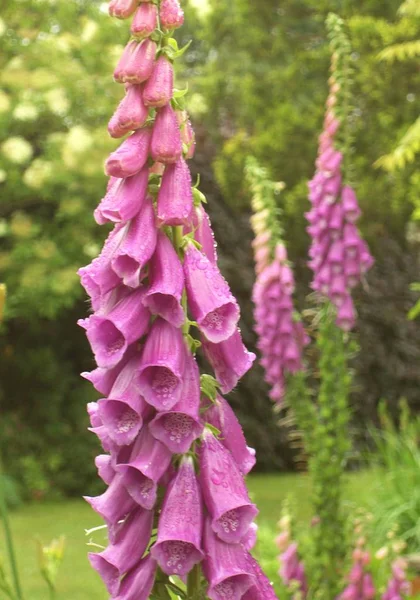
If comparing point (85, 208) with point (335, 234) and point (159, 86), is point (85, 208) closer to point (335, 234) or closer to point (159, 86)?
point (335, 234)

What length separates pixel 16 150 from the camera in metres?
9.41

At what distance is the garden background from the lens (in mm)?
9562

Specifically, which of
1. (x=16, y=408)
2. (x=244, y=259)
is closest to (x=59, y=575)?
(x=16, y=408)

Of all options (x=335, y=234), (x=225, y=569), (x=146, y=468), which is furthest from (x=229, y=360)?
(x=335, y=234)

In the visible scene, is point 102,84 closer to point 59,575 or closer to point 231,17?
point 59,575

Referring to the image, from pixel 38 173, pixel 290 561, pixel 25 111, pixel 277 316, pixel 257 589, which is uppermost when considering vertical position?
Answer: pixel 25 111

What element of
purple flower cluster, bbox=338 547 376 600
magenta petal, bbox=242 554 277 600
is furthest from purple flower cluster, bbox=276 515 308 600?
magenta petal, bbox=242 554 277 600

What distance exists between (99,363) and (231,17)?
1529 centimetres

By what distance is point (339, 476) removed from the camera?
4422mm

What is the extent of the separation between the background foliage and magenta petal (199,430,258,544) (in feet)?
25.2

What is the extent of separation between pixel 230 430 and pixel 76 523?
794 centimetres

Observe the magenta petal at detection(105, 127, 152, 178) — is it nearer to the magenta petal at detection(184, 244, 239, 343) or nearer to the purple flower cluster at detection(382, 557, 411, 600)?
the magenta petal at detection(184, 244, 239, 343)

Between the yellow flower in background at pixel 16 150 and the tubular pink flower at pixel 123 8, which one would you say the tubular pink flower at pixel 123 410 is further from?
the yellow flower in background at pixel 16 150

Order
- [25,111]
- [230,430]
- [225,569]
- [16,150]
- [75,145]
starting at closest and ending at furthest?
[225,569] → [230,430] → [75,145] → [16,150] → [25,111]
